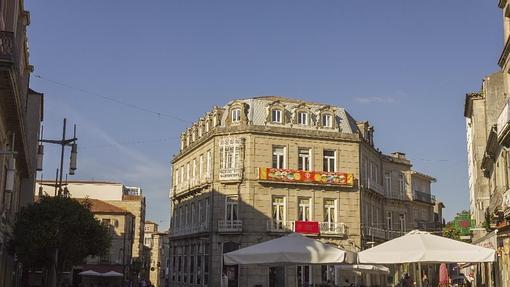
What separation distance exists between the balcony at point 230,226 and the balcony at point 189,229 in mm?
1568

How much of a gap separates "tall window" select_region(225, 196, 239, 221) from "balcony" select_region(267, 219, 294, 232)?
2.33 metres

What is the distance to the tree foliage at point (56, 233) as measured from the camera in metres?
22.3

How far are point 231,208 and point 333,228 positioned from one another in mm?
6915

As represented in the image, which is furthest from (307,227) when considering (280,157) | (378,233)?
(378,233)

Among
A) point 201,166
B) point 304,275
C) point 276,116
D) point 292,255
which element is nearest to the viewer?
point 292,255

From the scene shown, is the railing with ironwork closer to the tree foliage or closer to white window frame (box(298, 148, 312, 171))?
the tree foliage

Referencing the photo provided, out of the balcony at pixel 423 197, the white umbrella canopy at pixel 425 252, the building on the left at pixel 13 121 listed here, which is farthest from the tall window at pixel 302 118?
the white umbrella canopy at pixel 425 252

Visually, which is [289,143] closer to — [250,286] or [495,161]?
[250,286]

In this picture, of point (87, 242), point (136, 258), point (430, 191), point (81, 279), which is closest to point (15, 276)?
point (87, 242)

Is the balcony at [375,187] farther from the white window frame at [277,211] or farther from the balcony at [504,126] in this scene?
the balcony at [504,126]

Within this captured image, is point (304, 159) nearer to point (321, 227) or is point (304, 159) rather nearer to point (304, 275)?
point (321, 227)

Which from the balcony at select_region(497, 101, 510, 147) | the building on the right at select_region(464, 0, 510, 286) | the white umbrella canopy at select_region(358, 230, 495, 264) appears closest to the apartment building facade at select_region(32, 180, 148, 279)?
the building on the right at select_region(464, 0, 510, 286)

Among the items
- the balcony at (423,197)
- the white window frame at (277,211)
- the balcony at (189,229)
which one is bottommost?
the balcony at (189,229)

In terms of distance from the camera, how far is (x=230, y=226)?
1551 inches
